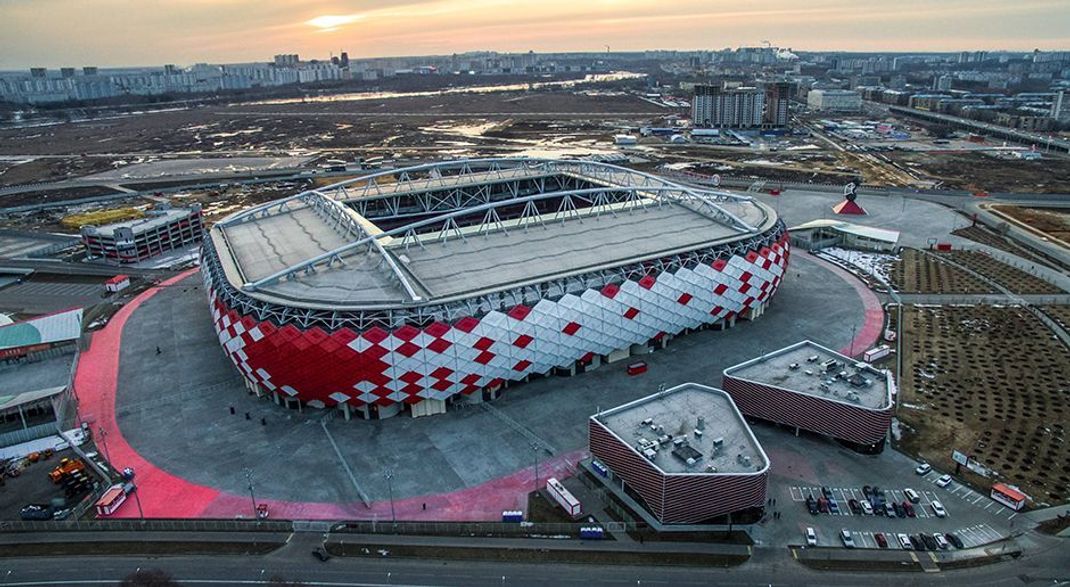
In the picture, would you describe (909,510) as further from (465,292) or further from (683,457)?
(465,292)

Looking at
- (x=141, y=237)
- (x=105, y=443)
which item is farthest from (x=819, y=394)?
(x=141, y=237)

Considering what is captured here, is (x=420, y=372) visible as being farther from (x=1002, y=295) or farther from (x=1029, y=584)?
(x=1002, y=295)

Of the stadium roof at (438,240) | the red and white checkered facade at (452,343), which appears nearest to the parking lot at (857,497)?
the red and white checkered facade at (452,343)

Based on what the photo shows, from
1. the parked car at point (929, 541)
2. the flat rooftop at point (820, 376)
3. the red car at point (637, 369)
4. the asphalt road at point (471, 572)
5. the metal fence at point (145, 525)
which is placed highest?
the flat rooftop at point (820, 376)

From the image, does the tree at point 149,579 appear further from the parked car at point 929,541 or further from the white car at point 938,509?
the white car at point 938,509

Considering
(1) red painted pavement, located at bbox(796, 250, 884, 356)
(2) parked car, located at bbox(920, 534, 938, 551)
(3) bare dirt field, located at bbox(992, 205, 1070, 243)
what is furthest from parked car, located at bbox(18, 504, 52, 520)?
(3) bare dirt field, located at bbox(992, 205, 1070, 243)

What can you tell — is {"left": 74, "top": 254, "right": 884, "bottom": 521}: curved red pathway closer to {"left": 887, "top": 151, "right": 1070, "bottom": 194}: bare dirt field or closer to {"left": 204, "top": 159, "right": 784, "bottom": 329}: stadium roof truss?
{"left": 204, "top": 159, "right": 784, "bottom": 329}: stadium roof truss
